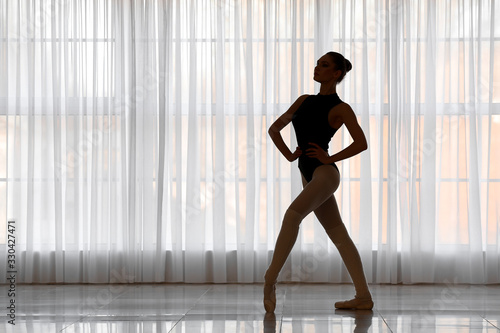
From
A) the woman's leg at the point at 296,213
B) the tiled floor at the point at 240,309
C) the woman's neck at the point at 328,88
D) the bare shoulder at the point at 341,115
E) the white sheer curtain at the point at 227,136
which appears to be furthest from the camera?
the white sheer curtain at the point at 227,136

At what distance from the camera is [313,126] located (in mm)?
3320

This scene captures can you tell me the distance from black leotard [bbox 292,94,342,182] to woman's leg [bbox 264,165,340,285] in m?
0.10

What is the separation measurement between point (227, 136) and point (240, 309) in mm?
1823

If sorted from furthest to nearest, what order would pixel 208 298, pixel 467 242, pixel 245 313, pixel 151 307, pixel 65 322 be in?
pixel 467 242 → pixel 208 298 → pixel 151 307 → pixel 245 313 → pixel 65 322

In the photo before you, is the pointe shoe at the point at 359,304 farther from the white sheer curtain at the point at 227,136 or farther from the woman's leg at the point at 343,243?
the white sheer curtain at the point at 227,136

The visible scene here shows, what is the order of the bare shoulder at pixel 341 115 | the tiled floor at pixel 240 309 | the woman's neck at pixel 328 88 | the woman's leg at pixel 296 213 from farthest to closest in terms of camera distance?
1. the woman's neck at pixel 328 88
2. the bare shoulder at pixel 341 115
3. the woman's leg at pixel 296 213
4. the tiled floor at pixel 240 309

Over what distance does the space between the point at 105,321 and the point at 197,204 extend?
1.98m

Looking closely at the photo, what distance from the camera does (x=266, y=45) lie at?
5004 millimetres

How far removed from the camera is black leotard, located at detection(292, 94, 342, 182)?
10.9 ft

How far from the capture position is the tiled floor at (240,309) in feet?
9.59

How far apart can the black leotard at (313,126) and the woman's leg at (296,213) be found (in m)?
0.10

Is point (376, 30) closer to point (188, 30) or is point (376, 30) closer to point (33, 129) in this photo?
point (188, 30)

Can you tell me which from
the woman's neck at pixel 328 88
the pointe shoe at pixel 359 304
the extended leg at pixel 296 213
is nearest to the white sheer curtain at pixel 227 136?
the pointe shoe at pixel 359 304

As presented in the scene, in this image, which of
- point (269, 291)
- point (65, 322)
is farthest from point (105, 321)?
point (269, 291)
